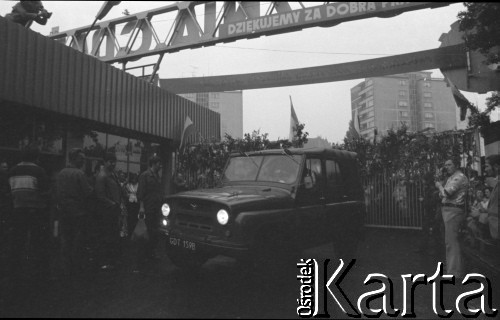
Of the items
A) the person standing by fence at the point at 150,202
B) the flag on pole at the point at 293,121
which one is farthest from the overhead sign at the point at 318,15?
the person standing by fence at the point at 150,202

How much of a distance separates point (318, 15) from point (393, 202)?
6036 millimetres

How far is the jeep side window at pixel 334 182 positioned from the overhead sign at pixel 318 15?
12.6 ft

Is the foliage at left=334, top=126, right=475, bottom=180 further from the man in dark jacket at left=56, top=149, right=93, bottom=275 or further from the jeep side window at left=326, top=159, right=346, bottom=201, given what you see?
the man in dark jacket at left=56, top=149, right=93, bottom=275

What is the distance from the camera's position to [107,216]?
571cm

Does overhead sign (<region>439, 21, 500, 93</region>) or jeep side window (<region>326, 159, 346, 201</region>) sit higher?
overhead sign (<region>439, 21, 500, 93</region>)

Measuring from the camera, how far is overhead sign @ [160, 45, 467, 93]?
11.3 m

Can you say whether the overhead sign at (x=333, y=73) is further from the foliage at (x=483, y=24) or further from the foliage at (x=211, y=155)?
the foliage at (x=483, y=24)

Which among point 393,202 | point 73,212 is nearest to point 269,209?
point 73,212

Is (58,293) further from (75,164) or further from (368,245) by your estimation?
(368,245)

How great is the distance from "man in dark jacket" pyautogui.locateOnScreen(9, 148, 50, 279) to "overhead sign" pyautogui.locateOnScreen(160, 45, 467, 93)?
1013 centimetres

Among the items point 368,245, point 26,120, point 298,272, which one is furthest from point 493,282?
point 26,120

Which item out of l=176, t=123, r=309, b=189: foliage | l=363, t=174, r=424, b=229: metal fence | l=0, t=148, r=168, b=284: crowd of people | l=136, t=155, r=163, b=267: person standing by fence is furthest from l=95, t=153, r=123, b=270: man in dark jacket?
l=363, t=174, r=424, b=229: metal fence

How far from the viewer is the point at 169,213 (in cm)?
507

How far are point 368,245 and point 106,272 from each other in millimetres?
Result: 5952
